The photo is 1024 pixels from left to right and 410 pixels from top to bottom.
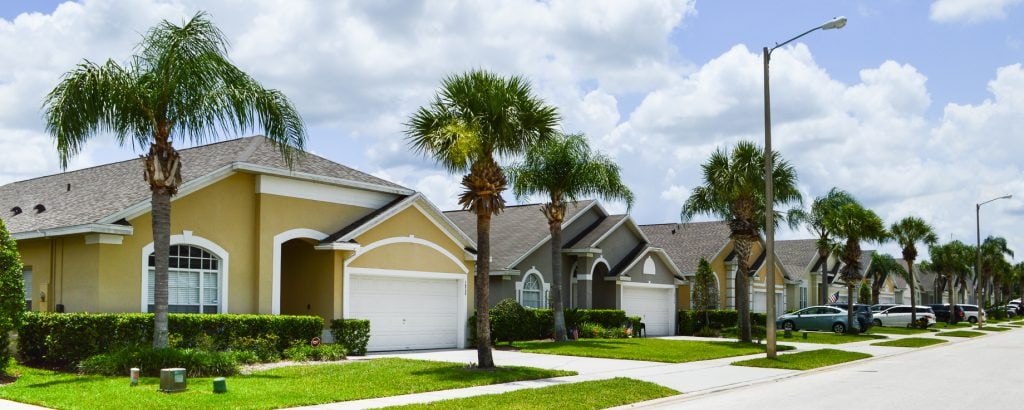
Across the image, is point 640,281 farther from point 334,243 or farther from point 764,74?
point 334,243

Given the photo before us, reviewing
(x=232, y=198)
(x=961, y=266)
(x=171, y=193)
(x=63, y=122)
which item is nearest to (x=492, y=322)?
(x=232, y=198)

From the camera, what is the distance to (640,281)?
37750mm

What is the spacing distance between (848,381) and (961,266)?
61.1 meters

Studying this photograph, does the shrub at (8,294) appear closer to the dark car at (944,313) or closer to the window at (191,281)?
the window at (191,281)

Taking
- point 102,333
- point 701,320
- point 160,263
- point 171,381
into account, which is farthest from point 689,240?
point 171,381

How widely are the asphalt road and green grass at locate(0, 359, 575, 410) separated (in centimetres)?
429

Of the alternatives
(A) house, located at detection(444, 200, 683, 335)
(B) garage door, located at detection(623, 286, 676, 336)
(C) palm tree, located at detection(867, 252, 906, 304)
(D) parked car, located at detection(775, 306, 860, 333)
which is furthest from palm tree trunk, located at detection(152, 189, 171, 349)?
(C) palm tree, located at detection(867, 252, 906, 304)

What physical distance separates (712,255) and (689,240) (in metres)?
3.20

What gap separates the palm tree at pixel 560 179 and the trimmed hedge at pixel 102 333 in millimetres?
11961

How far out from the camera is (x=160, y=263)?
16.8 metres

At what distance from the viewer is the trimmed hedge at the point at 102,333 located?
17859mm

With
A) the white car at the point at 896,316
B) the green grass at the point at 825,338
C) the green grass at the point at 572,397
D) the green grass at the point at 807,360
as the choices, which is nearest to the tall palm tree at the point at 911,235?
the white car at the point at 896,316

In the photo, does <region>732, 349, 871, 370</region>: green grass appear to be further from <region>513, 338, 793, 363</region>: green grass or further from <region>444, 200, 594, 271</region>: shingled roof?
<region>444, 200, 594, 271</region>: shingled roof

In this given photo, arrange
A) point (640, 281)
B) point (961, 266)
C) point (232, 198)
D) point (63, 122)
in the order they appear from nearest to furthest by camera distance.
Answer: point (63, 122), point (232, 198), point (640, 281), point (961, 266)
